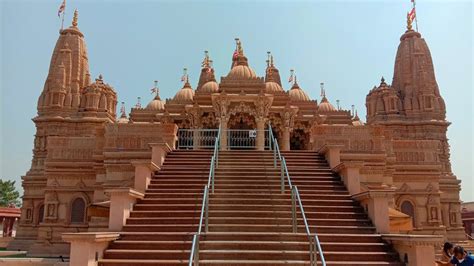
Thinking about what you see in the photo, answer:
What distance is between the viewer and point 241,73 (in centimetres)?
3150

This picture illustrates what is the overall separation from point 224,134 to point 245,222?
1368 cm

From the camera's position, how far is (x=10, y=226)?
41562 mm

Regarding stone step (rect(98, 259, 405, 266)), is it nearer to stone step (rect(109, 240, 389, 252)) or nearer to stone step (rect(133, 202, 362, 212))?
stone step (rect(109, 240, 389, 252))

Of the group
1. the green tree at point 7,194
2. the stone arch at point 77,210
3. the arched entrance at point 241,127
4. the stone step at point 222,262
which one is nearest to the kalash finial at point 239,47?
the arched entrance at point 241,127

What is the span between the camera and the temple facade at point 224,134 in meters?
18.5

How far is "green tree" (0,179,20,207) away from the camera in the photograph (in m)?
70.4

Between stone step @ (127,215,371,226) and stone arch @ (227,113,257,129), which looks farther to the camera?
stone arch @ (227,113,257,129)

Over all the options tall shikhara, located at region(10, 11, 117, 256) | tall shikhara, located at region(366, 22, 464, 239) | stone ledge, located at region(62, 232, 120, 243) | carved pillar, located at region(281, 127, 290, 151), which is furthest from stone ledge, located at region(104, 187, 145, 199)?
carved pillar, located at region(281, 127, 290, 151)

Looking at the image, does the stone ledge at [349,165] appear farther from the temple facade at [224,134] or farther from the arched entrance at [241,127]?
the arched entrance at [241,127]

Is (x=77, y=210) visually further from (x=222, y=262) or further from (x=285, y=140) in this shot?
(x=222, y=262)

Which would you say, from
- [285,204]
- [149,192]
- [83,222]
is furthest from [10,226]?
[285,204]

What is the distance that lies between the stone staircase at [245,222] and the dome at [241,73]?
17216 millimetres

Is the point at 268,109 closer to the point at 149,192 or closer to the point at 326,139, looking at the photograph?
the point at 326,139

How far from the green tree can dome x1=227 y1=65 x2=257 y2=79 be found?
5688 cm
